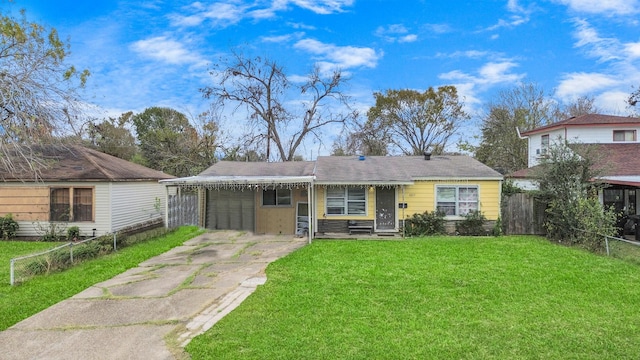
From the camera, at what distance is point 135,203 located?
15.4m

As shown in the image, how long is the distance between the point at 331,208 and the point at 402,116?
851 inches

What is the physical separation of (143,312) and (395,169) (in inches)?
437

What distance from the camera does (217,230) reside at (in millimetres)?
14242

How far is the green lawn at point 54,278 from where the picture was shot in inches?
241

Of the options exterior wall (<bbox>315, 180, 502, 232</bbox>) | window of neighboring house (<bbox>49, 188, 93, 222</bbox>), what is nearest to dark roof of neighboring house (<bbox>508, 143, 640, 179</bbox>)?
exterior wall (<bbox>315, 180, 502, 232</bbox>)

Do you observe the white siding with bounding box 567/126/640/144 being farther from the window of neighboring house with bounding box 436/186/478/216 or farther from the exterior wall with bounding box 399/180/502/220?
the window of neighboring house with bounding box 436/186/478/216

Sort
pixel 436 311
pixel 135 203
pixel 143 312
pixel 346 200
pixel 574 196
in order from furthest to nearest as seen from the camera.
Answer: pixel 135 203, pixel 346 200, pixel 574 196, pixel 143 312, pixel 436 311

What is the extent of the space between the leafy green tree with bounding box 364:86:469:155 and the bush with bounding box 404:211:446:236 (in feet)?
65.9

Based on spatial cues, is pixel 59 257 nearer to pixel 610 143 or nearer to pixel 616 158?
pixel 616 158

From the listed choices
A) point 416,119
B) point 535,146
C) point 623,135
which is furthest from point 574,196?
point 416,119

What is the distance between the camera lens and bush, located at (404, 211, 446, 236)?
13375 mm

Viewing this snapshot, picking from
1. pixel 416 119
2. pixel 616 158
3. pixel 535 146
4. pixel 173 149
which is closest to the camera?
pixel 616 158

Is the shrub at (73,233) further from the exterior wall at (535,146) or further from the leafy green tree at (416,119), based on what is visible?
the leafy green tree at (416,119)

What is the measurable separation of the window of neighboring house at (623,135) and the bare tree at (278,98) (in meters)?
17.3
